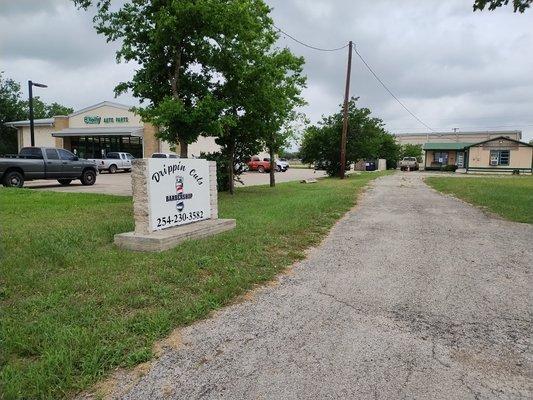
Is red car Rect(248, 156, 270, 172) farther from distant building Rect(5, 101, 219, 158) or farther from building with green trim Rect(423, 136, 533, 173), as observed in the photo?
building with green trim Rect(423, 136, 533, 173)

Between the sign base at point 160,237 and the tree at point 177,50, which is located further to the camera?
the tree at point 177,50

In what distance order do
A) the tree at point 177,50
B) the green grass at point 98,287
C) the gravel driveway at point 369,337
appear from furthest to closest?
the tree at point 177,50 → the green grass at point 98,287 → the gravel driveway at point 369,337

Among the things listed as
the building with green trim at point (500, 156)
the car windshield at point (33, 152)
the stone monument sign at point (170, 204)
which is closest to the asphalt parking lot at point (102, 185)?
the car windshield at point (33, 152)

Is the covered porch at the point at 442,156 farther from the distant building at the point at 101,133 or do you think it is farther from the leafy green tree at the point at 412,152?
the distant building at the point at 101,133

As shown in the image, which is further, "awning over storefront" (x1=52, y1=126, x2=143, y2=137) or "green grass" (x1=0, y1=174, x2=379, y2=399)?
"awning over storefront" (x1=52, y1=126, x2=143, y2=137)

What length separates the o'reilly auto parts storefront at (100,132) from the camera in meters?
40.8

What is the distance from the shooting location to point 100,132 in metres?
40.6

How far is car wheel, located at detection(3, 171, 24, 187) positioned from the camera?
18.0 m

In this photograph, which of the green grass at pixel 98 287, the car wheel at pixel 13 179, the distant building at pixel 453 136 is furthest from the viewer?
the distant building at pixel 453 136

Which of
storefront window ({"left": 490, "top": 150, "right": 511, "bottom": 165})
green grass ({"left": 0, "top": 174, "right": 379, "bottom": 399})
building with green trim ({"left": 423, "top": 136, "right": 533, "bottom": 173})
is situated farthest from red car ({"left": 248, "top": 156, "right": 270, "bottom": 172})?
green grass ({"left": 0, "top": 174, "right": 379, "bottom": 399})

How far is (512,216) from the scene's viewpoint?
11.3 meters

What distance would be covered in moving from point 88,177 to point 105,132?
2053 cm

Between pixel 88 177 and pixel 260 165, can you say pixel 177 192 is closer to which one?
pixel 88 177

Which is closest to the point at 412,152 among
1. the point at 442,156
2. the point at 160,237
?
the point at 442,156
